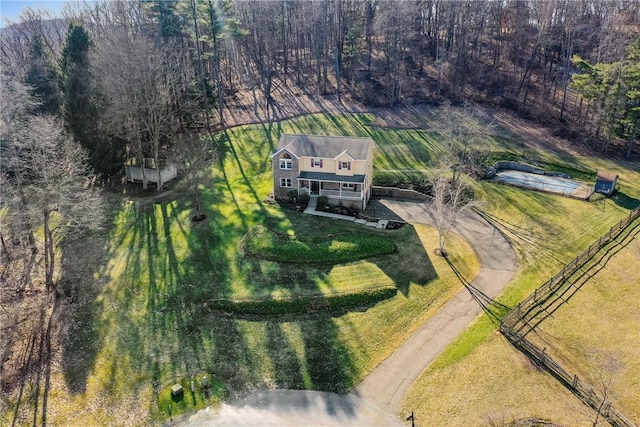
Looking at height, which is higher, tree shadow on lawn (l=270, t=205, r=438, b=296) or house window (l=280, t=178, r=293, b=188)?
house window (l=280, t=178, r=293, b=188)

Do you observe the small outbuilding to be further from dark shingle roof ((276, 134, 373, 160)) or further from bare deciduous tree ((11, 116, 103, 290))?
bare deciduous tree ((11, 116, 103, 290))

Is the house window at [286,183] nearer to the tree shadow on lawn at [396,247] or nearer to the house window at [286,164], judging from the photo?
the house window at [286,164]

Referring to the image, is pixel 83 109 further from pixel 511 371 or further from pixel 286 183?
pixel 511 371

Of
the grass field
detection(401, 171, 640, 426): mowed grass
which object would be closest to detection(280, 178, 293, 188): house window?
the grass field

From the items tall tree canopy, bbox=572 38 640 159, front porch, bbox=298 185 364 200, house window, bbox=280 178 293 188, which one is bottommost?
front porch, bbox=298 185 364 200

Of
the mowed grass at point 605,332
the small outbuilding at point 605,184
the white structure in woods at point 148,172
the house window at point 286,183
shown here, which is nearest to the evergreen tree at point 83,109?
the white structure in woods at point 148,172

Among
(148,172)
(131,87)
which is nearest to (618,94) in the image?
(131,87)

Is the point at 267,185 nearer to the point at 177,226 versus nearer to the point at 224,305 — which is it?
the point at 177,226
